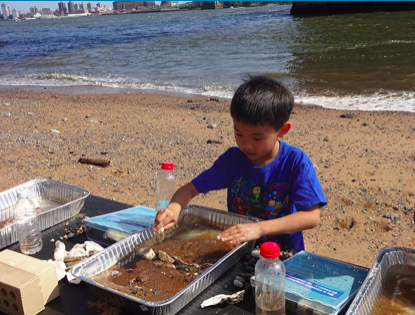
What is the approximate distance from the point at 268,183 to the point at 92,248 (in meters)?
0.99

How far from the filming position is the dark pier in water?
1452 inches

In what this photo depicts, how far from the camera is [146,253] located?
1.92 metres

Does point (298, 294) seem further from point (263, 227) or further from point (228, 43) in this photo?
point (228, 43)

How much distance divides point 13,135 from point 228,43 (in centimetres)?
1783

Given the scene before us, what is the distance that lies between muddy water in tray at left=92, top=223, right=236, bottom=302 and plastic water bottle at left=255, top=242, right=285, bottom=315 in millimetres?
315

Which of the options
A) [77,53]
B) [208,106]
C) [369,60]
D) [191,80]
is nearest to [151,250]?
[208,106]

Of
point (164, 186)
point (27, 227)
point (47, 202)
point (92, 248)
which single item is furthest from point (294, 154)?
point (47, 202)

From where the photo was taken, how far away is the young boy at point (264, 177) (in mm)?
2016

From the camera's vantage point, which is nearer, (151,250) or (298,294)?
(298,294)

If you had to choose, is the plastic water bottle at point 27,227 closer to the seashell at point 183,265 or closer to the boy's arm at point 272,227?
the seashell at point 183,265

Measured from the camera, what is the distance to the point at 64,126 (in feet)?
26.6

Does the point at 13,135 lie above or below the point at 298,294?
below

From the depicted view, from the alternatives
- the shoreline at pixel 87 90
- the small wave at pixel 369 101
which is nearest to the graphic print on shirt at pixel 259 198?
the small wave at pixel 369 101

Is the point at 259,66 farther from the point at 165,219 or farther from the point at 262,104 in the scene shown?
the point at 165,219
